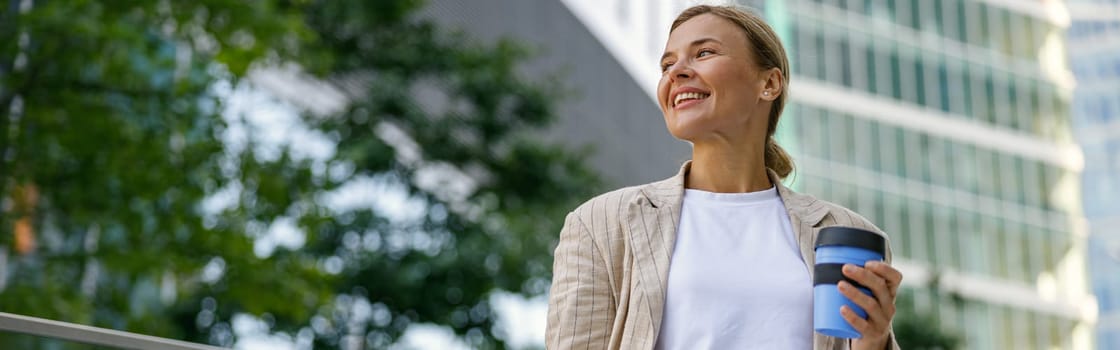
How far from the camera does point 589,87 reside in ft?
89.7

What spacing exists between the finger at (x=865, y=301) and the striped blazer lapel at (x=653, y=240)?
0.30m

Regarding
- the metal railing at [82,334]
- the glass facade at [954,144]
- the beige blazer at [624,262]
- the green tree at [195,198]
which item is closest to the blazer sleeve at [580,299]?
the beige blazer at [624,262]

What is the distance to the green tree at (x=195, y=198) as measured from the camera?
11344 millimetres

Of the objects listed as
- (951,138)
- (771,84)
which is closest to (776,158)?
(771,84)

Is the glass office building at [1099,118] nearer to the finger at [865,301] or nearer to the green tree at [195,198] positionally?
→ the green tree at [195,198]

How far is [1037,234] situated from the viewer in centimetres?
3644

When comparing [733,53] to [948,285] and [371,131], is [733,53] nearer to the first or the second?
[371,131]

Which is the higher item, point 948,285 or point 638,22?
point 638,22

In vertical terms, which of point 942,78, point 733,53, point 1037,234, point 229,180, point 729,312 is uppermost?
point 942,78

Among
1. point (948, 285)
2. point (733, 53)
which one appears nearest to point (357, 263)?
point (733, 53)

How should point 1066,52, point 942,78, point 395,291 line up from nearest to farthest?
point 395,291, point 942,78, point 1066,52

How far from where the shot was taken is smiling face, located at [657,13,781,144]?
2447mm

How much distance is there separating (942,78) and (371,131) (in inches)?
845

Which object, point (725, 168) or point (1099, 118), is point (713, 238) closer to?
point (725, 168)
